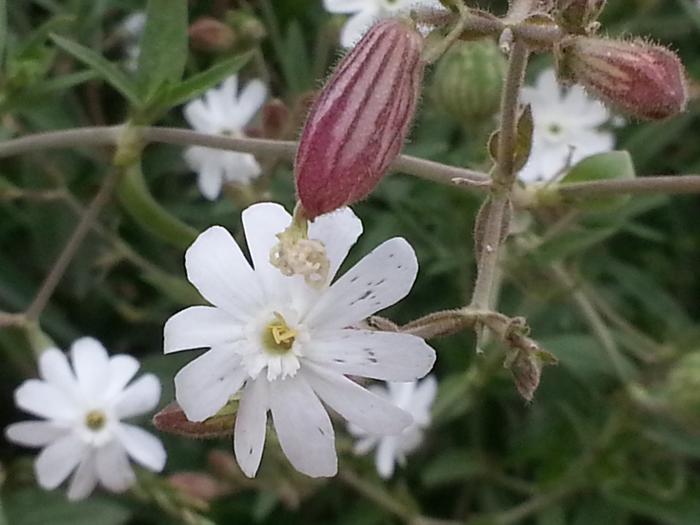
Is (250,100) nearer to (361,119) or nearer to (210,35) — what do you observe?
(210,35)

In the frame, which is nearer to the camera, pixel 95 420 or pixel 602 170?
pixel 602 170

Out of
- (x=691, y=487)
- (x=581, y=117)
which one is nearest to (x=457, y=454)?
(x=691, y=487)

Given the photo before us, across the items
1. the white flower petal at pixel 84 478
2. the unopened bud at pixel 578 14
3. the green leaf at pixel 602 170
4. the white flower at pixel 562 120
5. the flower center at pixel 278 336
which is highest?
the unopened bud at pixel 578 14

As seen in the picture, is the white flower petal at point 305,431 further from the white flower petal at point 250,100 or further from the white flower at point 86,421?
the white flower petal at point 250,100

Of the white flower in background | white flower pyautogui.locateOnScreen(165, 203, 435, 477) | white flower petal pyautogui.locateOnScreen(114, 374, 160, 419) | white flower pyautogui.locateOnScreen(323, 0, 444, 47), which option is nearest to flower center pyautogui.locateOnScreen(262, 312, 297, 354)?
white flower pyautogui.locateOnScreen(165, 203, 435, 477)

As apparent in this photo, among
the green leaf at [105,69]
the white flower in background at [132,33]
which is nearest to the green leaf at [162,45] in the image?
the green leaf at [105,69]

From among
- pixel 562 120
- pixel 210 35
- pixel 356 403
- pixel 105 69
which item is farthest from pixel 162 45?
pixel 562 120

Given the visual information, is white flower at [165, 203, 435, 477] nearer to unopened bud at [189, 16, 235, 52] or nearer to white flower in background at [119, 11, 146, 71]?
unopened bud at [189, 16, 235, 52]
